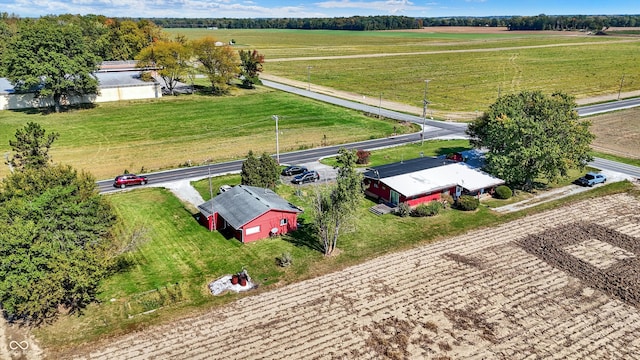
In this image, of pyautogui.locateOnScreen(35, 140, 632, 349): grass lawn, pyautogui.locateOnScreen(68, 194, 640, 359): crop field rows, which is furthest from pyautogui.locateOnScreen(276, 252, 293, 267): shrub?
pyautogui.locateOnScreen(68, 194, 640, 359): crop field rows

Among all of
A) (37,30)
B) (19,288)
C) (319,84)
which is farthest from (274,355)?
(319,84)

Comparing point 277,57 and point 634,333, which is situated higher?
point 277,57

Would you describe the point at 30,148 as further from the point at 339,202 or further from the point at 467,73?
the point at 467,73

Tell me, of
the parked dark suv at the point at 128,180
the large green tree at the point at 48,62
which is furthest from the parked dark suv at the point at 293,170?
the large green tree at the point at 48,62

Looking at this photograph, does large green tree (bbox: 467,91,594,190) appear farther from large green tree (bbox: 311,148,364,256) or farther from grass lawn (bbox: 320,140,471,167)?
large green tree (bbox: 311,148,364,256)

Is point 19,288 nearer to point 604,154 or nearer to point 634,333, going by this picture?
point 634,333

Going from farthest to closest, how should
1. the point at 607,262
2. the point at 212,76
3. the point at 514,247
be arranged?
1. the point at 212,76
2. the point at 514,247
3. the point at 607,262

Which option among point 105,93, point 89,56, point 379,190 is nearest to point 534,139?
point 379,190
